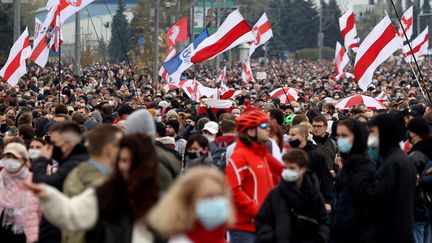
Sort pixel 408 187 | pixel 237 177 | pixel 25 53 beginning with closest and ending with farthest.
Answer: pixel 408 187, pixel 237 177, pixel 25 53

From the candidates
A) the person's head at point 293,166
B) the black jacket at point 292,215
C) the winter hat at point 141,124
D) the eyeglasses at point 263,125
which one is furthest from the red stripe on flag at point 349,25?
the winter hat at point 141,124

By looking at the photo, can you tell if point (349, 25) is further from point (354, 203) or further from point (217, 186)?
point (217, 186)

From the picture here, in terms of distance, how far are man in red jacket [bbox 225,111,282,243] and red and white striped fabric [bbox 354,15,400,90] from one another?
422 inches

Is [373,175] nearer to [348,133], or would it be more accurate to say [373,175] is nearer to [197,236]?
[348,133]

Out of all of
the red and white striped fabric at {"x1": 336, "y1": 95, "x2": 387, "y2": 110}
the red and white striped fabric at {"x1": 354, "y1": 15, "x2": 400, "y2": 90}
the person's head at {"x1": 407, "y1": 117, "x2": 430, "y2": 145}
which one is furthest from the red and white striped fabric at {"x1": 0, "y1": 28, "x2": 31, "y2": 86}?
the person's head at {"x1": 407, "y1": 117, "x2": 430, "y2": 145}

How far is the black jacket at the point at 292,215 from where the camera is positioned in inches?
374

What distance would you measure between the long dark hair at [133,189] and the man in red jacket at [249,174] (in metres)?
2.83

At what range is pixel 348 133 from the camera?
9703mm

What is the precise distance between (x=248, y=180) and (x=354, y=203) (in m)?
1.05

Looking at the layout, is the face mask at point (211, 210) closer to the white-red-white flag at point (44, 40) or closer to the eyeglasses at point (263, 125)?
the eyeglasses at point (263, 125)

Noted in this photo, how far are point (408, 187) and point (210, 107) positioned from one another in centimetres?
1108

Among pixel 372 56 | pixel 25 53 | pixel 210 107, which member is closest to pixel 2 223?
pixel 210 107

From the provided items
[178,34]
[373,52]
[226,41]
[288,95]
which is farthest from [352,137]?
[178,34]

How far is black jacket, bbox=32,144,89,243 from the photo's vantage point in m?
8.87
